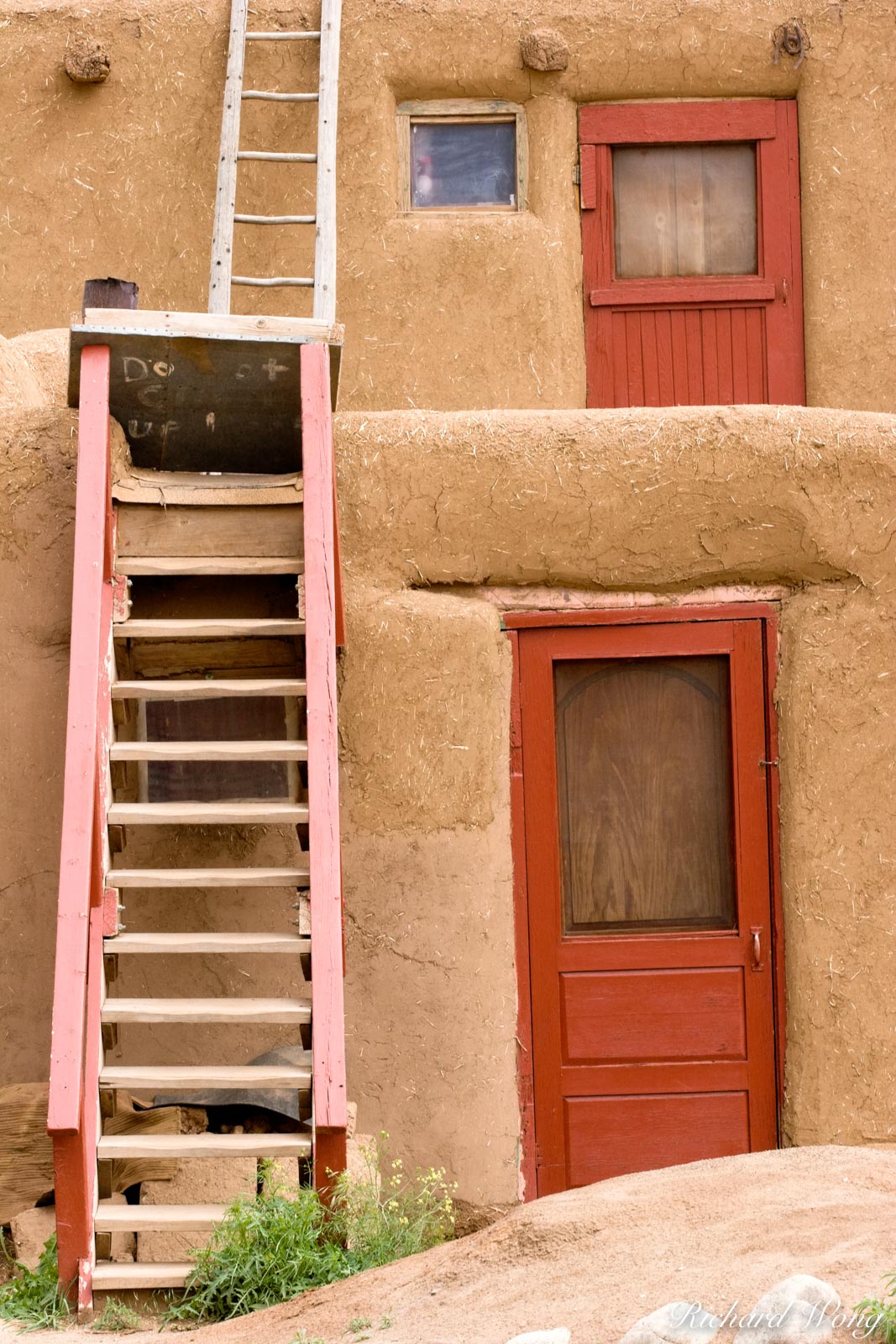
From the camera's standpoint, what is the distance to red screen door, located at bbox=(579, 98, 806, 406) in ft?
26.1

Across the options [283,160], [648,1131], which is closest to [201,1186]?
[648,1131]

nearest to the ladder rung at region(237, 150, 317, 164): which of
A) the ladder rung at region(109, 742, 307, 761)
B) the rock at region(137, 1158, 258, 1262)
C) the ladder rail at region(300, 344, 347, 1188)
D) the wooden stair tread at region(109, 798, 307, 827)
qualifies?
the ladder rail at region(300, 344, 347, 1188)

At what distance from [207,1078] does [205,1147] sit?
0.20 metres

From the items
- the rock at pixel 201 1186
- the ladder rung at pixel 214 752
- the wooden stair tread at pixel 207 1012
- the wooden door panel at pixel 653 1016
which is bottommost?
the rock at pixel 201 1186

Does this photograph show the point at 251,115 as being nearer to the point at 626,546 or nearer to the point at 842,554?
the point at 626,546

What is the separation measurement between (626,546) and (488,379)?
2.38m

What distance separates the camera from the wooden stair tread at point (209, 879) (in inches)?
184

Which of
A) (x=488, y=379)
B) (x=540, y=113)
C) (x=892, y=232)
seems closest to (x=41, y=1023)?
(x=488, y=379)

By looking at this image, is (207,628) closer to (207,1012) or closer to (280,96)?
(207,1012)

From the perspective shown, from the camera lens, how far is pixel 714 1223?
3801 mm

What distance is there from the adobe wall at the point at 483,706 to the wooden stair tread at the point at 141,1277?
122 centimetres

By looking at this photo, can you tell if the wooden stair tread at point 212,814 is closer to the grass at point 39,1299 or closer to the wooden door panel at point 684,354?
the grass at point 39,1299

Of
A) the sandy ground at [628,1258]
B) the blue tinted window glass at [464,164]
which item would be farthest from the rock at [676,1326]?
the blue tinted window glass at [464,164]

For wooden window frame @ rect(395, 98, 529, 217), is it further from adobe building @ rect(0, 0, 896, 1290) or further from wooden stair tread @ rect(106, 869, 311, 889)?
wooden stair tread @ rect(106, 869, 311, 889)
